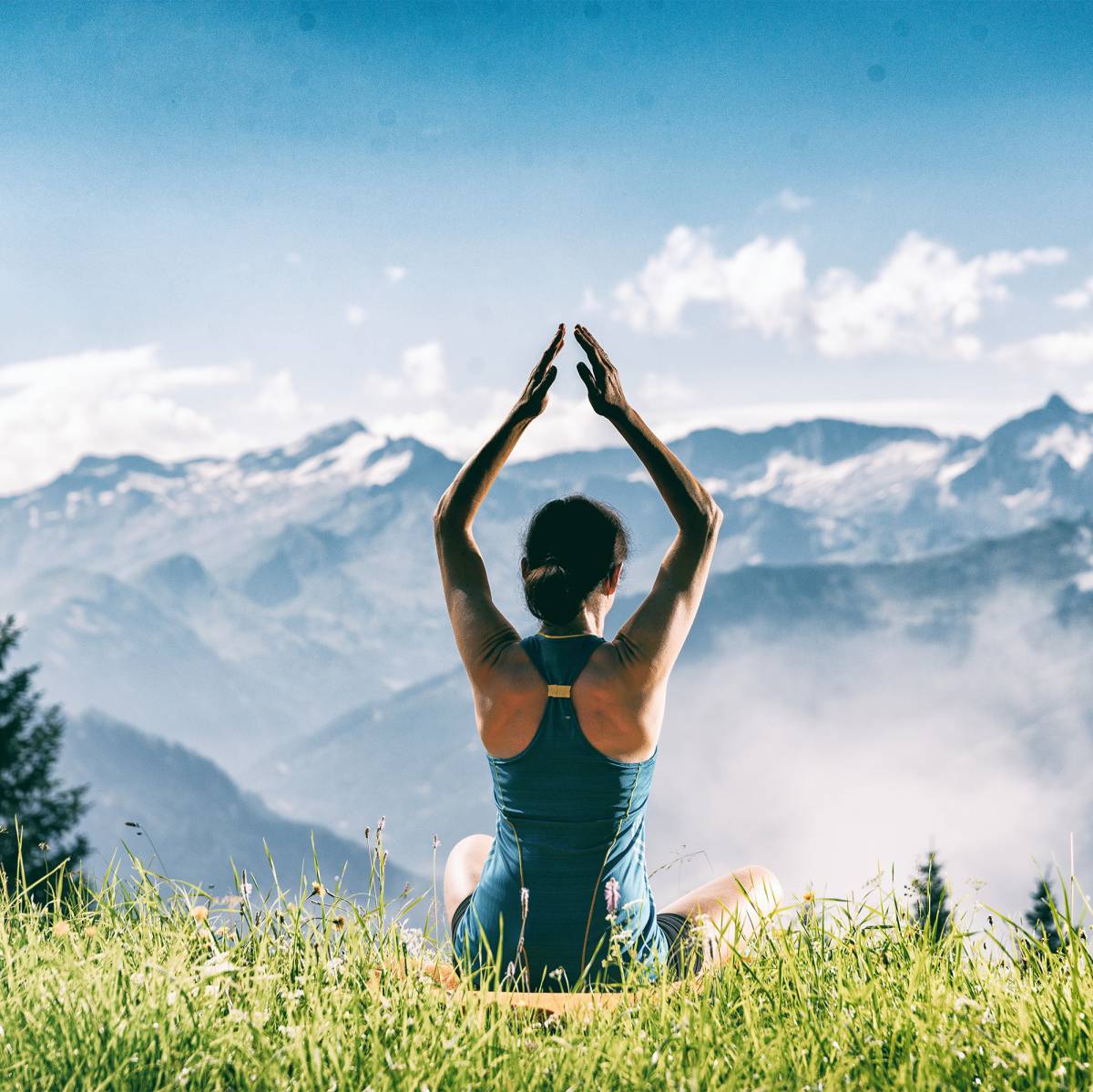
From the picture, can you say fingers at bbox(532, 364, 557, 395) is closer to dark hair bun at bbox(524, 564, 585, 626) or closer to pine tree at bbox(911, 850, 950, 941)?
dark hair bun at bbox(524, 564, 585, 626)

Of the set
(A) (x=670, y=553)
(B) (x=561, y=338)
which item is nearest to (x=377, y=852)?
(A) (x=670, y=553)

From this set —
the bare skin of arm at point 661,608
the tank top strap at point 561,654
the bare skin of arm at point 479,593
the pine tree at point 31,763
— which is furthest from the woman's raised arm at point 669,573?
the pine tree at point 31,763

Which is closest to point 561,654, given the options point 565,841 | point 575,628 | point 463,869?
point 575,628

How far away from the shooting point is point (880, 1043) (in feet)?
8.25

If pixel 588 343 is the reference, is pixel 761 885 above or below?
below

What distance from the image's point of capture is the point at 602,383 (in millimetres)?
3740

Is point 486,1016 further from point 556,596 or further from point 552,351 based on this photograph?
point 552,351

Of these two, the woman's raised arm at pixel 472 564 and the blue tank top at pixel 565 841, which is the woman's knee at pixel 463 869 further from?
the woman's raised arm at pixel 472 564

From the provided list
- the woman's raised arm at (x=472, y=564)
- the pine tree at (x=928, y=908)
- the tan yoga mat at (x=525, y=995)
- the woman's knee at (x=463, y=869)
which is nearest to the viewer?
the tan yoga mat at (x=525, y=995)

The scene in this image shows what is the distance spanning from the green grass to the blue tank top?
1.26 ft

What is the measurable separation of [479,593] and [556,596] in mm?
279

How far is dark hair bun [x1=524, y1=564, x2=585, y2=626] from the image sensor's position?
3.32m

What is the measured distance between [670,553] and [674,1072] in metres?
1.52

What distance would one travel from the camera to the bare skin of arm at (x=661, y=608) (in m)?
3.18
